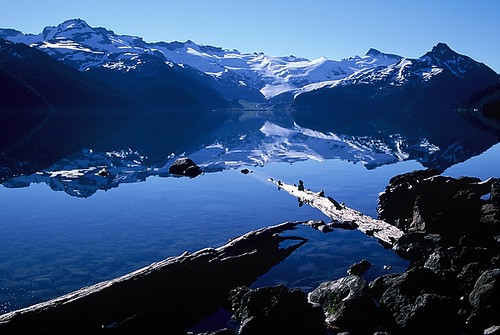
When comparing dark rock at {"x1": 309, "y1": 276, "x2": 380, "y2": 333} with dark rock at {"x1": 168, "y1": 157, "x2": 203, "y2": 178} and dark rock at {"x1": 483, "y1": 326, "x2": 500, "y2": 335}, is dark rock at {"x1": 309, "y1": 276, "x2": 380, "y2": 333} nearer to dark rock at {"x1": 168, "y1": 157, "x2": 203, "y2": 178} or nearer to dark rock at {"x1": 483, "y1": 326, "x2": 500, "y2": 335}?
dark rock at {"x1": 483, "y1": 326, "x2": 500, "y2": 335}

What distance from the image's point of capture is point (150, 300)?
17.4 m

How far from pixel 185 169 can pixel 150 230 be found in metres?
28.0

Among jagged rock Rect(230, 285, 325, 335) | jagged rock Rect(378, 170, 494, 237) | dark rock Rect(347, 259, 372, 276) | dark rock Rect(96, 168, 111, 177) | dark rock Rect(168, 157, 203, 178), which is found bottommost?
dark rock Rect(347, 259, 372, 276)

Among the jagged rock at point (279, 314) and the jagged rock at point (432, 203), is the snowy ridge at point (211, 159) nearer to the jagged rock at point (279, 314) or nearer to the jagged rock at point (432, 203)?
the jagged rock at point (432, 203)

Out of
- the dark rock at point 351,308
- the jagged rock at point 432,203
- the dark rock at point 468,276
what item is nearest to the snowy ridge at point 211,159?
the jagged rock at point 432,203

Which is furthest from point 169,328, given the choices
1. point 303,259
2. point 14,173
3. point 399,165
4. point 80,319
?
point 399,165

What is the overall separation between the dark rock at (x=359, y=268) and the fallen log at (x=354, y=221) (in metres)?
3.57

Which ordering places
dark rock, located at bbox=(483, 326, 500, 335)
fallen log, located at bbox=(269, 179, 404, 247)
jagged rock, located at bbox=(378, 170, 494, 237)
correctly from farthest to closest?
fallen log, located at bbox=(269, 179, 404, 247)
jagged rock, located at bbox=(378, 170, 494, 237)
dark rock, located at bbox=(483, 326, 500, 335)

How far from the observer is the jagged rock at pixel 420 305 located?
15.1 m

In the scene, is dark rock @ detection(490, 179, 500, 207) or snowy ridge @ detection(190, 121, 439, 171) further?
snowy ridge @ detection(190, 121, 439, 171)

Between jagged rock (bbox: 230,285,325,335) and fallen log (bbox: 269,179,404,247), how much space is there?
11.9 m

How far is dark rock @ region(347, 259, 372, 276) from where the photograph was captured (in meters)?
22.5

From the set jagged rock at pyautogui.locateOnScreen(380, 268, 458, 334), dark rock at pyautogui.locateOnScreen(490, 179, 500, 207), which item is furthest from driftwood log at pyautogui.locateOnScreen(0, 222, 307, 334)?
dark rock at pyautogui.locateOnScreen(490, 179, 500, 207)

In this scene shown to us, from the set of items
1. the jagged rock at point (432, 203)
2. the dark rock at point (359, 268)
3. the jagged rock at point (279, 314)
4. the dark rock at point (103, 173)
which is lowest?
the dark rock at point (359, 268)
